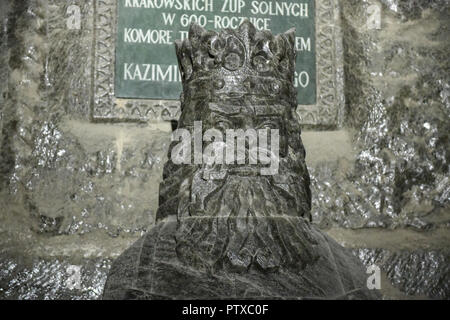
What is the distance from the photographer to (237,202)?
1.43 m

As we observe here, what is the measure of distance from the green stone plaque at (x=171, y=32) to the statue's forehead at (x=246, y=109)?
1.99ft

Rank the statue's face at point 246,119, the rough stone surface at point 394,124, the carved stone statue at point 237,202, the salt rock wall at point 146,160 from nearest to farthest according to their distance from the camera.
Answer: the carved stone statue at point 237,202 < the statue's face at point 246,119 < the salt rock wall at point 146,160 < the rough stone surface at point 394,124

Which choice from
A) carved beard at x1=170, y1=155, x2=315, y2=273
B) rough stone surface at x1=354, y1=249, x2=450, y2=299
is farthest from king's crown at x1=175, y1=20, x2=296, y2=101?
rough stone surface at x1=354, y1=249, x2=450, y2=299

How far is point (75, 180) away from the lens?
198 centimetres

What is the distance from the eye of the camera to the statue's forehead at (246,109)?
4.98 ft

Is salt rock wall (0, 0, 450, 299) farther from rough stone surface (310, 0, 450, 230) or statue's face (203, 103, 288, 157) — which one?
statue's face (203, 103, 288, 157)

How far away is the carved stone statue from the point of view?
131cm

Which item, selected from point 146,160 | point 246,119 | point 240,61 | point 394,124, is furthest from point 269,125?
point 394,124

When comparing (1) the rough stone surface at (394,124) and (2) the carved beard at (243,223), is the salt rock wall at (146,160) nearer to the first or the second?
(1) the rough stone surface at (394,124)

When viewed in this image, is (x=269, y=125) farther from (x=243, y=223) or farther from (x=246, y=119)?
(x=243, y=223)

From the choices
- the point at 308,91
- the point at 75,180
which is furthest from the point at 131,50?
the point at 308,91

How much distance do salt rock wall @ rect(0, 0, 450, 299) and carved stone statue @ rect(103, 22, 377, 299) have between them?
1.49ft

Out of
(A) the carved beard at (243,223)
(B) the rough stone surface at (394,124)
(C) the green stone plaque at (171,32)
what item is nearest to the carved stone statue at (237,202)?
(A) the carved beard at (243,223)
